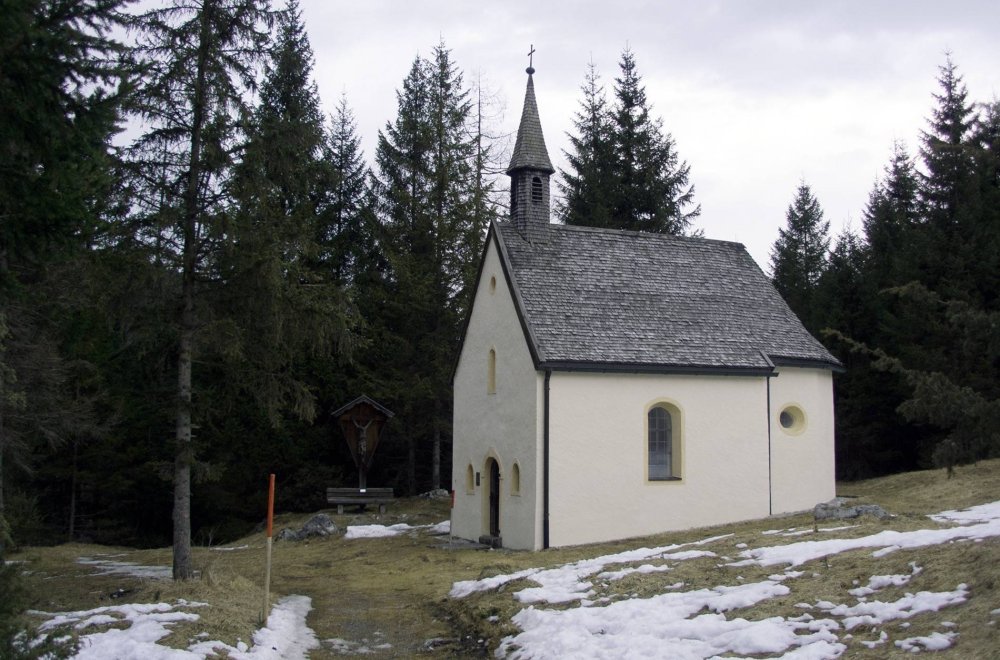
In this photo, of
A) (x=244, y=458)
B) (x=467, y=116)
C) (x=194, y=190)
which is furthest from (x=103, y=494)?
(x=194, y=190)

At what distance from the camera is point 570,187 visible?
4141cm

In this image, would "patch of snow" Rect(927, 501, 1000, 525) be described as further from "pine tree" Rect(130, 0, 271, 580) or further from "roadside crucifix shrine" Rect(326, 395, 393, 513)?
"roadside crucifix shrine" Rect(326, 395, 393, 513)

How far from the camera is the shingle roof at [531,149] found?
22.0 meters

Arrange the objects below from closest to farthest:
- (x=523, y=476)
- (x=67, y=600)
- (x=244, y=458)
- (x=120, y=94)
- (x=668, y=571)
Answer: (x=120, y=94) < (x=668, y=571) < (x=67, y=600) < (x=523, y=476) < (x=244, y=458)

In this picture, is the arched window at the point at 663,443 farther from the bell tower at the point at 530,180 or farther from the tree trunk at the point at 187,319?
the tree trunk at the point at 187,319

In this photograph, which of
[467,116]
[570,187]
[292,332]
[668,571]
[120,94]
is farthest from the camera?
[570,187]

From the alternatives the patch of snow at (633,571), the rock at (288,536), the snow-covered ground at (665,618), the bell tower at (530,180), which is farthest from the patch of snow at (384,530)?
the patch of snow at (633,571)

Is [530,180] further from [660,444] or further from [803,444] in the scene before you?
[803,444]

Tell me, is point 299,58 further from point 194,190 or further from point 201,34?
point 194,190

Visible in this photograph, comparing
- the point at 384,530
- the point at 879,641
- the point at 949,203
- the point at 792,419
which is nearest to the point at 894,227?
the point at 949,203

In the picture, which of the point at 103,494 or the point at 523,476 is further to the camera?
the point at 103,494

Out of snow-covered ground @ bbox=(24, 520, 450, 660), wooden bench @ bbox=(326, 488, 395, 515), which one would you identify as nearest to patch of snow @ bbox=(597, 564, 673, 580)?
snow-covered ground @ bbox=(24, 520, 450, 660)

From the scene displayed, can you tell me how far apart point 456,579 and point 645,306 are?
28.5 feet

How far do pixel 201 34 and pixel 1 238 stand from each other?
7.79 m
